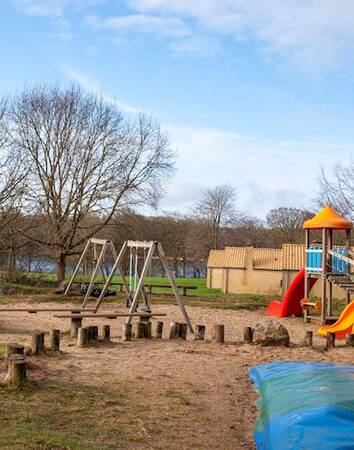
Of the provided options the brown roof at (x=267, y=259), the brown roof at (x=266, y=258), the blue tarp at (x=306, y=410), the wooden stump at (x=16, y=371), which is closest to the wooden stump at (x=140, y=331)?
the blue tarp at (x=306, y=410)

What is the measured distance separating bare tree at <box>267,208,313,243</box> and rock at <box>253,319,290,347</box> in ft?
140

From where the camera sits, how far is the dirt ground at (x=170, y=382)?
22.0ft

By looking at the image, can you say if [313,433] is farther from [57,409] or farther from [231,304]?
[231,304]

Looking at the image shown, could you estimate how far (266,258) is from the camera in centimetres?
3744

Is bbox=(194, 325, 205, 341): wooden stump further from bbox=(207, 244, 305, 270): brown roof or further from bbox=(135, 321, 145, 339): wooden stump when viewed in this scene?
bbox=(207, 244, 305, 270): brown roof

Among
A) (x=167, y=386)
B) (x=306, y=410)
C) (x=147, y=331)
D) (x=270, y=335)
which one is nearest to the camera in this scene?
(x=306, y=410)

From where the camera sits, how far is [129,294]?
56.9ft

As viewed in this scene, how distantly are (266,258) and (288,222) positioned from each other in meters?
23.0

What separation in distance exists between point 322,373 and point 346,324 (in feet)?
26.9

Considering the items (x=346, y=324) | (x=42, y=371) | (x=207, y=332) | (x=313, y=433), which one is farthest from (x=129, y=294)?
(x=313, y=433)

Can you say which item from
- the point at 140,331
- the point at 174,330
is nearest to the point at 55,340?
the point at 140,331

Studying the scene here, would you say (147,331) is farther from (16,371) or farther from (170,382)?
(16,371)

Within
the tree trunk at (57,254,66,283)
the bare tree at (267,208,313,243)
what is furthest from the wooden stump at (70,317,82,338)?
the bare tree at (267,208,313,243)

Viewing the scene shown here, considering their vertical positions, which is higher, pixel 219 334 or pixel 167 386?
pixel 219 334
